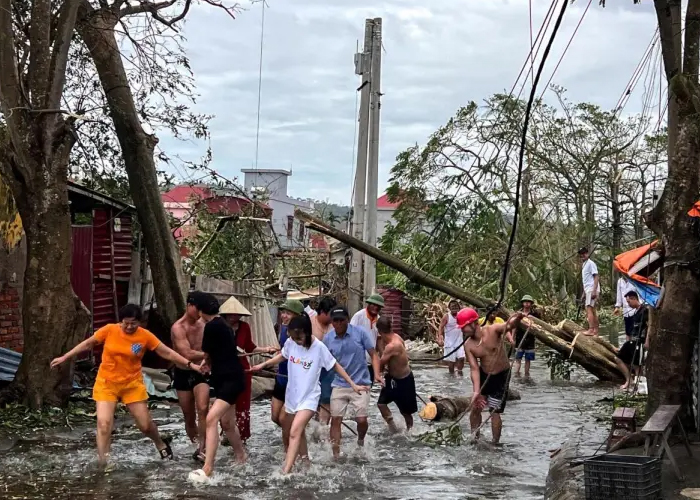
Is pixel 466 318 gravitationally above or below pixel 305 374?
above

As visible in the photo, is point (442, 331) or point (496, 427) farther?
point (442, 331)

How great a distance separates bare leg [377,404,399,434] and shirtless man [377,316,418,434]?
0.23ft

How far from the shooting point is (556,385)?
17.8m

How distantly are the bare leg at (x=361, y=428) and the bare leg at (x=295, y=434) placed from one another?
1.80 metres

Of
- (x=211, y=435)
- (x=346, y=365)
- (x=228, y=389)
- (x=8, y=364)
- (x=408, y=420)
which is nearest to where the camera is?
(x=211, y=435)

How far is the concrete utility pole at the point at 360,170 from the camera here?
19.1 m

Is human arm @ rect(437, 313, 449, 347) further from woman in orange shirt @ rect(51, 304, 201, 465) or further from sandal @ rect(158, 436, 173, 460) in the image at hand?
woman in orange shirt @ rect(51, 304, 201, 465)

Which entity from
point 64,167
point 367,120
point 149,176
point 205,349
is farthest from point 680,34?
point 367,120

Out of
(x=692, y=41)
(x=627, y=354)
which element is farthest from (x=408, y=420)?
(x=627, y=354)

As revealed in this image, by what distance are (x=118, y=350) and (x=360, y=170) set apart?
11.2 meters

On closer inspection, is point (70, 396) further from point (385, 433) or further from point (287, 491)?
point (287, 491)

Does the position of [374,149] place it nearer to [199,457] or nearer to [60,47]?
[60,47]

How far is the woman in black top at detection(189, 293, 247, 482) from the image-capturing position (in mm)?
8539

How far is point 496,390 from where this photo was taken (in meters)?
10.8
